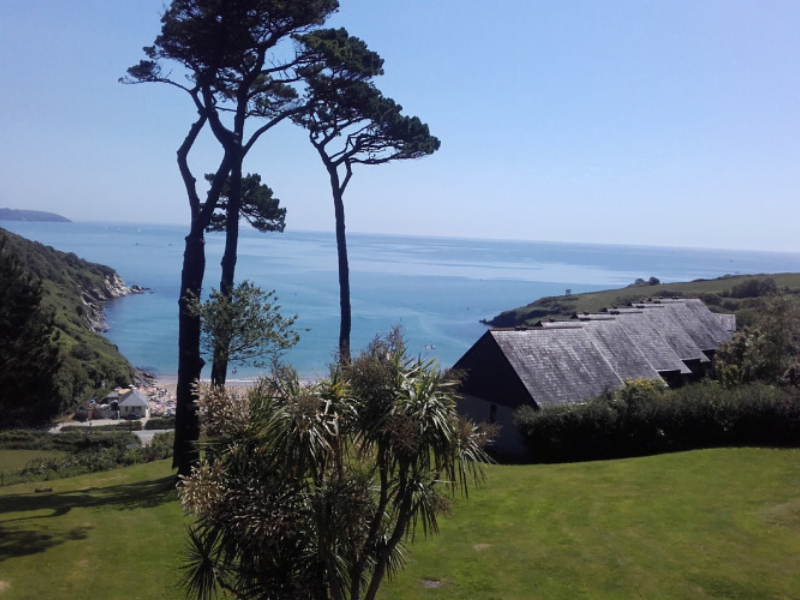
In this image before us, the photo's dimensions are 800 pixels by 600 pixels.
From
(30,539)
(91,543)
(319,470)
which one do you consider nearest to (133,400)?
(30,539)

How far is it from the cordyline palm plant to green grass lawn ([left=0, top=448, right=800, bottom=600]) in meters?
4.02

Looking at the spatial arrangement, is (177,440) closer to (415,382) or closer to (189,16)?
(189,16)

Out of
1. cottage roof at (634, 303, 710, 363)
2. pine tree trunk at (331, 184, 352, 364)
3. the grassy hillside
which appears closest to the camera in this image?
pine tree trunk at (331, 184, 352, 364)

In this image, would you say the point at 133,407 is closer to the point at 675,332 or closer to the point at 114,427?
the point at 114,427

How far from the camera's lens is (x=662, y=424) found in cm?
2380

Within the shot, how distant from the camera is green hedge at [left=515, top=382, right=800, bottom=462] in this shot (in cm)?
2284

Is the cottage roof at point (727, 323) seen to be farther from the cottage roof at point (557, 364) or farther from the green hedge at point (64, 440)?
the green hedge at point (64, 440)

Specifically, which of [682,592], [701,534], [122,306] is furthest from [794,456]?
[122,306]

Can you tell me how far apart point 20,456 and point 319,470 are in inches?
1705

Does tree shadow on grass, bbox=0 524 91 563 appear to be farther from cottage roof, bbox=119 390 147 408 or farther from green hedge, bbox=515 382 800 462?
cottage roof, bbox=119 390 147 408

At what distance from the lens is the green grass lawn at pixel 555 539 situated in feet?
40.9

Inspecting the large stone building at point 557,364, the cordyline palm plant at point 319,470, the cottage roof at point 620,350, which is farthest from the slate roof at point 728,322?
the cordyline palm plant at point 319,470

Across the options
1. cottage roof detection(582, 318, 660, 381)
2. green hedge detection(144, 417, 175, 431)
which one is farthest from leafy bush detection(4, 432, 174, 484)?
green hedge detection(144, 417, 175, 431)

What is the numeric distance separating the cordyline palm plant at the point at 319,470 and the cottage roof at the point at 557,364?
18102 mm
